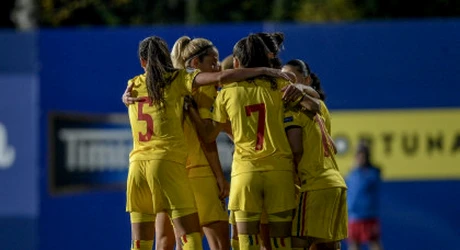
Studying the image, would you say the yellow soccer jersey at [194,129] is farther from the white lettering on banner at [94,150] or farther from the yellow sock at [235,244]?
the white lettering on banner at [94,150]

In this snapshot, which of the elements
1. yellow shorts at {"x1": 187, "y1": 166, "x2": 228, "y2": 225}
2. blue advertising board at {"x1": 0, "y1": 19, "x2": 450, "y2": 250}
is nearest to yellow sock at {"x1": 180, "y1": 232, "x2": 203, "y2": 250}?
yellow shorts at {"x1": 187, "y1": 166, "x2": 228, "y2": 225}

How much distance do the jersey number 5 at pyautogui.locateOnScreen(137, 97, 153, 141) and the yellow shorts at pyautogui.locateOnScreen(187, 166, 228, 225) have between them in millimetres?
478

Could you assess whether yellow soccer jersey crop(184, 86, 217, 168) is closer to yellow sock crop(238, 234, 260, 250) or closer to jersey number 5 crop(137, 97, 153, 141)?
jersey number 5 crop(137, 97, 153, 141)

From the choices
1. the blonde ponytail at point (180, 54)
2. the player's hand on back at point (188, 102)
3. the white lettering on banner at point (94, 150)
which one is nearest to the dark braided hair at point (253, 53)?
the player's hand on back at point (188, 102)

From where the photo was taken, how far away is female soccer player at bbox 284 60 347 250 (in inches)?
386

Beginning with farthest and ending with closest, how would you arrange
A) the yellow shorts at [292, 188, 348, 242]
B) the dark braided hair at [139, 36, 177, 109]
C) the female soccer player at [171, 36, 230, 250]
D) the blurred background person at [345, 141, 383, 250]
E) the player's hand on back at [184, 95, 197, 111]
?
1. the blurred background person at [345, 141, 383, 250]
2. the female soccer player at [171, 36, 230, 250]
3. the player's hand on back at [184, 95, 197, 111]
4. the dark braided hair at [139, 36, 177, 109]
5. the yellow shorts at [292, 188, 348, 242]

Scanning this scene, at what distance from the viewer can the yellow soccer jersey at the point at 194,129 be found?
400 inches

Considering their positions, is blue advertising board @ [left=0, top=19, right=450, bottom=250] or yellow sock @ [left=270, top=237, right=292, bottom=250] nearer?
yellow sock @ [left=270, top=237, right=292, bottom=250]

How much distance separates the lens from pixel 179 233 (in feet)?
32.9

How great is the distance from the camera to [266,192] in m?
9.70

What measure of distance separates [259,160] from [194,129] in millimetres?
783

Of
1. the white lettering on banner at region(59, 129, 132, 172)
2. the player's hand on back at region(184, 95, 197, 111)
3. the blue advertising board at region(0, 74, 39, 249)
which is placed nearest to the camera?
the player's hand on back at region(184, 95, 197, 111)

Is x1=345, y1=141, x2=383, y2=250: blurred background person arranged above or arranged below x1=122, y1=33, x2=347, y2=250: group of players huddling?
below

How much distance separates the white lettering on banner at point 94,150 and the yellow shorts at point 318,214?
21.8ft
